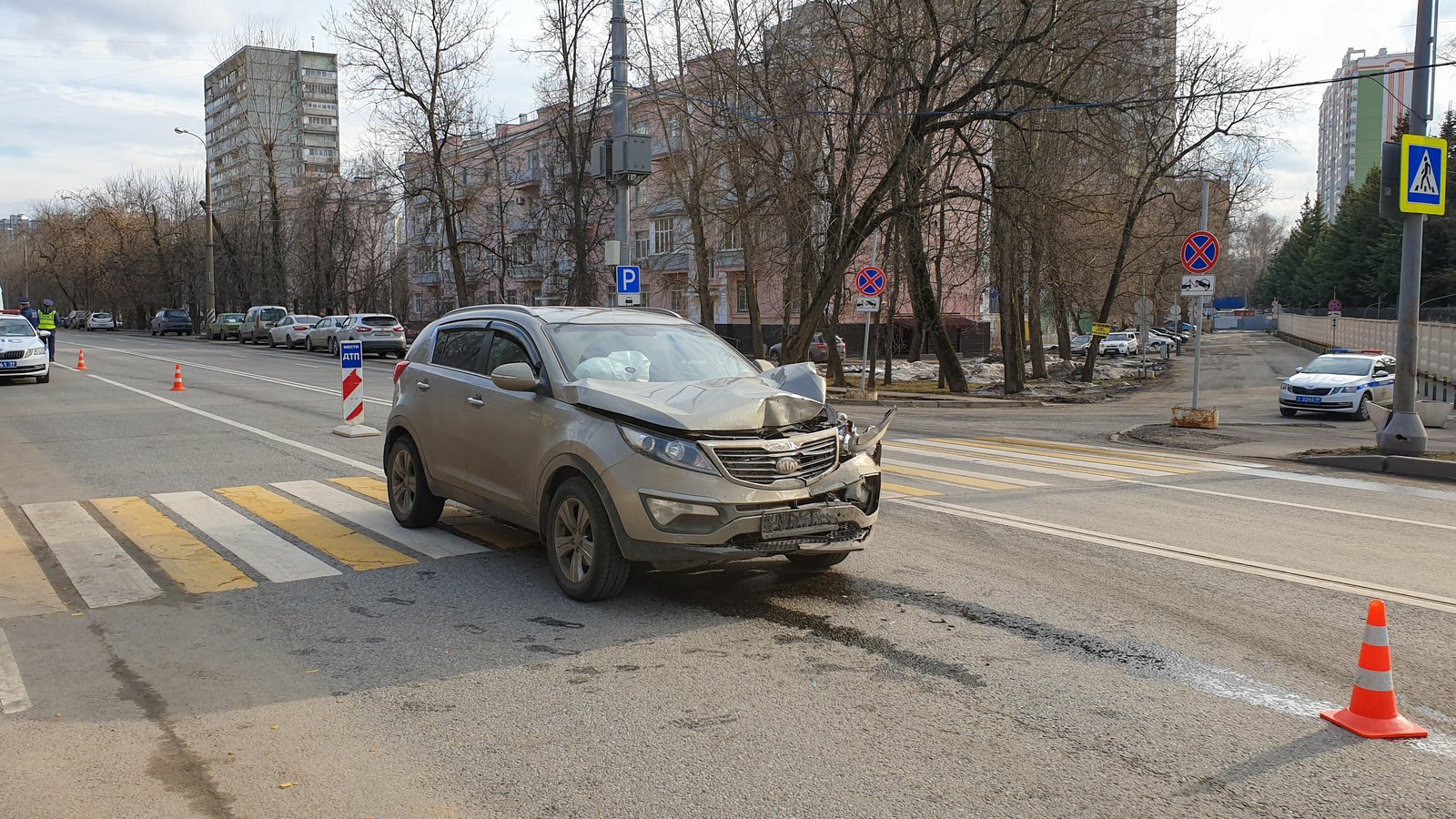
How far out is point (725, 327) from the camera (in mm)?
53875

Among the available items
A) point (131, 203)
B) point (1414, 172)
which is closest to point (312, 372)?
point (1414, 172)

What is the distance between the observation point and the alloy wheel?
6207mm

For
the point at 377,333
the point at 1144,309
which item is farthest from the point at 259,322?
the point at 1144,309

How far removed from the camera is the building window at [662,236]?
2141 inches

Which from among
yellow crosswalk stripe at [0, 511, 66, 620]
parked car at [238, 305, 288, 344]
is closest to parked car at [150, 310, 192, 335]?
parked car at [238, 305, 288, 344]

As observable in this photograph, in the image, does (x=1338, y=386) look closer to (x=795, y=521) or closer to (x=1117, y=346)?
(x=795, y=521)

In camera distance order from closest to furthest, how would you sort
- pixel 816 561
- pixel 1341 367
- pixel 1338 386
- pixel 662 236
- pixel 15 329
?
pixel 816 561, pixel 15 329, pixel 1338 386, pixel 1341 367, pixel 662 236

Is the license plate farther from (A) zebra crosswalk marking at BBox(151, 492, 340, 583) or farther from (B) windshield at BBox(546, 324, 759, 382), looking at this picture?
(A) zebra crosswalk marking at BBox(151, 492, 340, 583)

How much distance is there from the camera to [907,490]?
10617 mm

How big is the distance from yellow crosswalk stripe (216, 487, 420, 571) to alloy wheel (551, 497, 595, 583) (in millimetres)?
1594

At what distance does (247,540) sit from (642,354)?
364 centimetres

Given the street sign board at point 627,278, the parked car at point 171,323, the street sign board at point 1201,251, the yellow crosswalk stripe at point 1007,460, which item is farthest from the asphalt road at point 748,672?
the parked car at point 171,323

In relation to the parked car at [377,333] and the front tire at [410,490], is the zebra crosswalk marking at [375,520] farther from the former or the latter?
the parked car at [377,333]

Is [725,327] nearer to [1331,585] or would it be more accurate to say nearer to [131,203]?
[1331,585]
